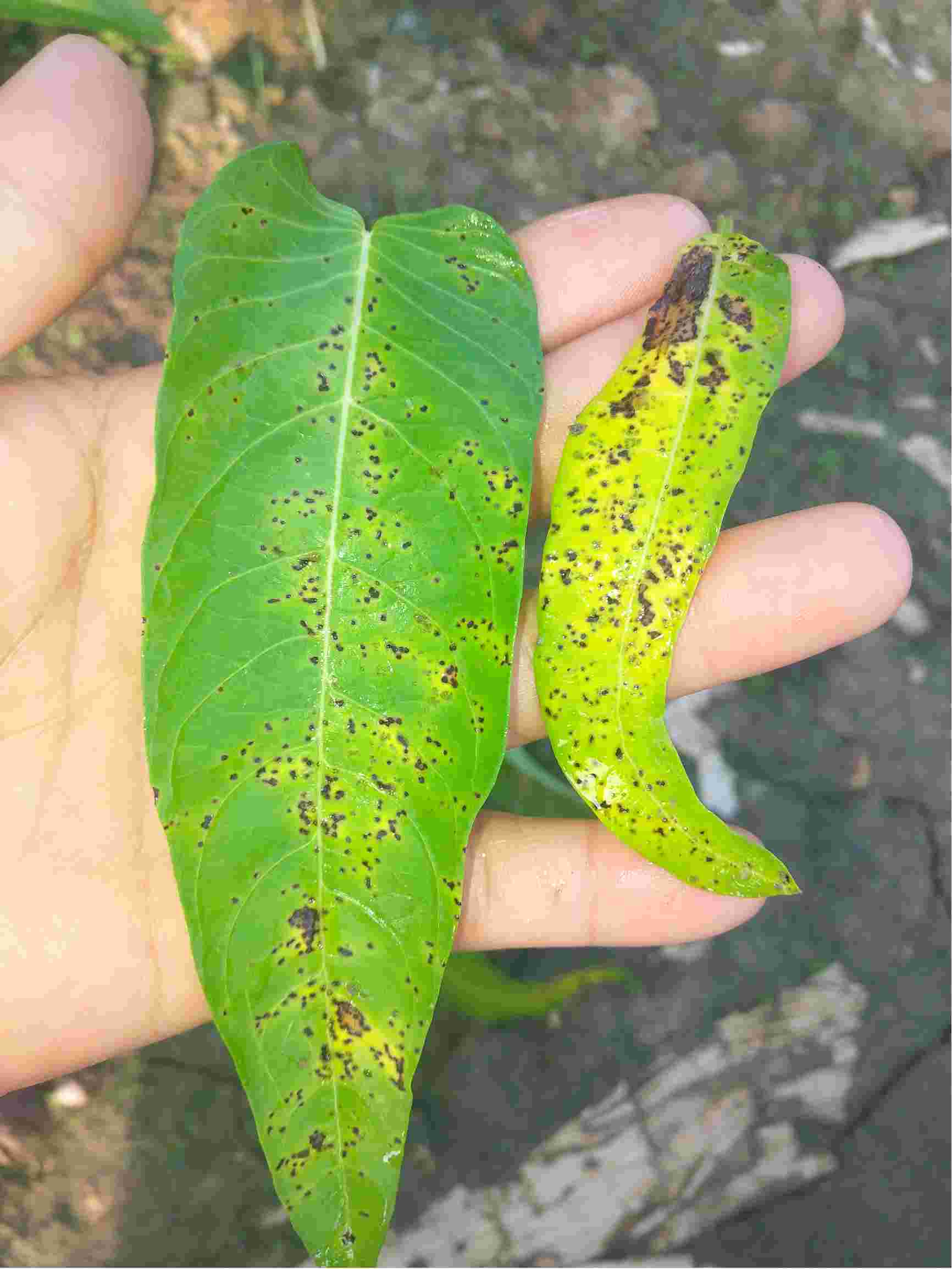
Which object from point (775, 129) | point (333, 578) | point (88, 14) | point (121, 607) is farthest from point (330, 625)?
point (775, 129)

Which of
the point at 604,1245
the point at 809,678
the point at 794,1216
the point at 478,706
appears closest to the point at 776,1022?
the point at 794,1216

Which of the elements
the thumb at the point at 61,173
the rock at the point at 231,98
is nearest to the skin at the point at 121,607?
the thumb at the point at 61,173

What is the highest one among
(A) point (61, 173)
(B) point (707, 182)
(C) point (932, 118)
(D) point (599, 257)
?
(A) point (61, 173)

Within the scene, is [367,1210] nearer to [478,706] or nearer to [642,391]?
[478,706]

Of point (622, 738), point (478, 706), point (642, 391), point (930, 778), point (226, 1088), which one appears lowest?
point (930, 778)

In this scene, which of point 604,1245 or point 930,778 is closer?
point 604,1245

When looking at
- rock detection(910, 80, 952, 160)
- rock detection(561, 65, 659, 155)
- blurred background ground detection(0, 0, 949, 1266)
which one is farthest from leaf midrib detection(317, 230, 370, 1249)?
rock detection(910, 80, 952, 160)

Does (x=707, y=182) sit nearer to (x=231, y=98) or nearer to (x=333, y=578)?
(x=231, y=98)
